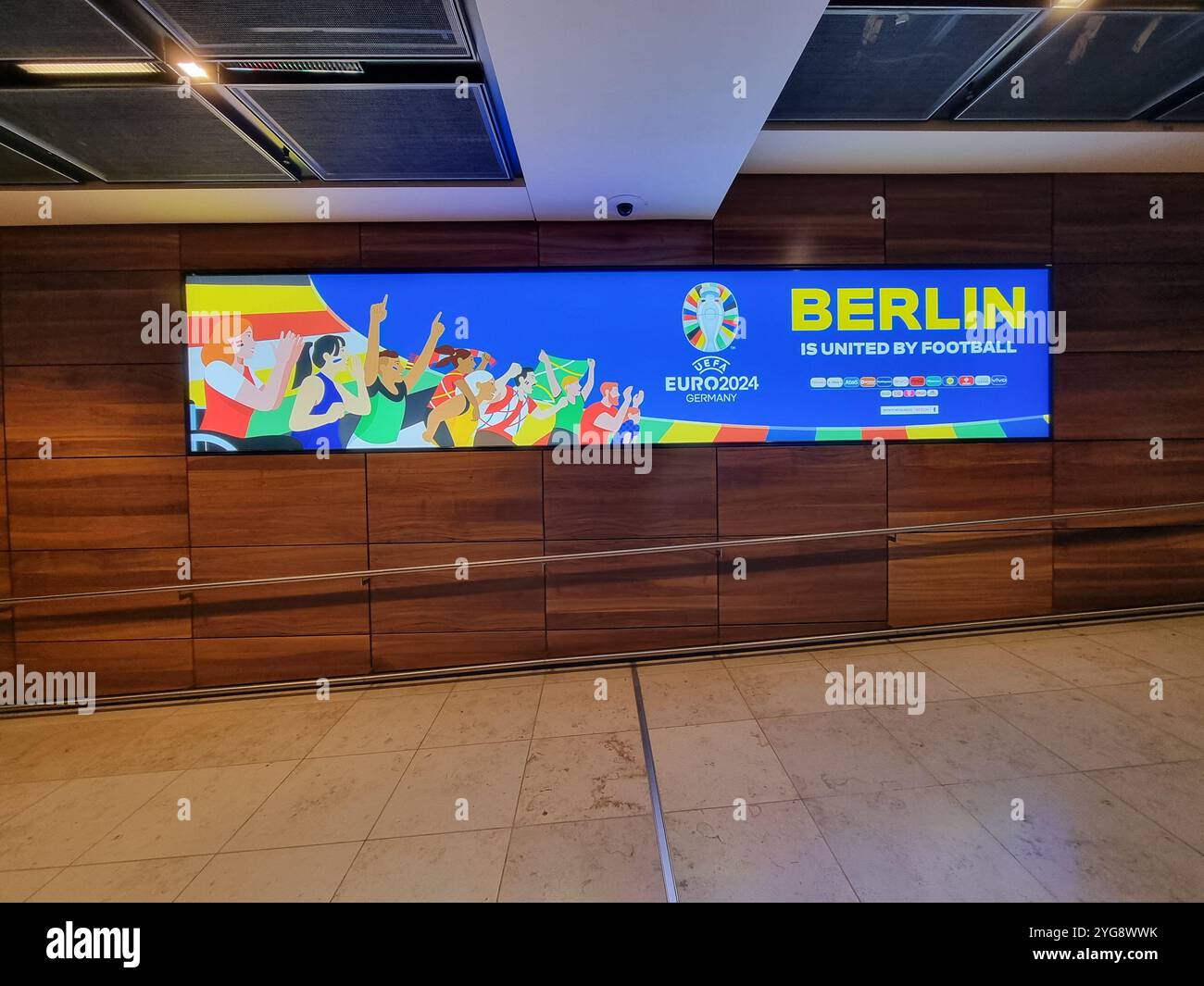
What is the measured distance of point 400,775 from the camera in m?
2.44

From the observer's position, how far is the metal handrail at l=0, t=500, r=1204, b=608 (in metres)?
3.30

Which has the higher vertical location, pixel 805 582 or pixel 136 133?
pixel 136 133

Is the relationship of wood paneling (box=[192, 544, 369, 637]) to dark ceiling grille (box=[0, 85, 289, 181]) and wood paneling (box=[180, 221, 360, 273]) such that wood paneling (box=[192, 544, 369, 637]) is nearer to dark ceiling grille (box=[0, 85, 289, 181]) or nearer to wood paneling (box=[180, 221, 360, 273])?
wood paneling (box=[180, 221, 360, 273])

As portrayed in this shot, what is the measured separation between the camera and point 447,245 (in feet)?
11.5

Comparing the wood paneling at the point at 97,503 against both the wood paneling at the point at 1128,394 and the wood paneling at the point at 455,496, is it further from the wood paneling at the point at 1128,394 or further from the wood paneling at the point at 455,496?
the wood paneling at the point at 1128,394

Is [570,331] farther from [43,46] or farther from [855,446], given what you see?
[43,46]

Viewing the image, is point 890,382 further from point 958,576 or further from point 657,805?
point 657,805

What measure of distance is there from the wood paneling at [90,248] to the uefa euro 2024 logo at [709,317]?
3845 mm

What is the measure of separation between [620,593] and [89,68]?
4.01m

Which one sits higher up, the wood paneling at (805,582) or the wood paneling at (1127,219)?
the wood paneling at (1127,219)

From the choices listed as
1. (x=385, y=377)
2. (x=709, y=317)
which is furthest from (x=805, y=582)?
(x=385, y=377)

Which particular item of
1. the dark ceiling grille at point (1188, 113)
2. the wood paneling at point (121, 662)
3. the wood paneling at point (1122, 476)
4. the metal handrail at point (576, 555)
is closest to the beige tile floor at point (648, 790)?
the wood paneling at point (121, 662)

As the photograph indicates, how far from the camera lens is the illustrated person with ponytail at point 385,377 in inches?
135

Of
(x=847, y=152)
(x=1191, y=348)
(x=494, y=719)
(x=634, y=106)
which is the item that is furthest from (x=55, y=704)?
(x=1191, y=348)
